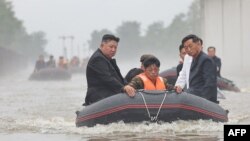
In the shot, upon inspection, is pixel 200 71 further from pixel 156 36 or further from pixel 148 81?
pixel 156 36

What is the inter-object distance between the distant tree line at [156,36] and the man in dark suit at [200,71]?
10225 cm

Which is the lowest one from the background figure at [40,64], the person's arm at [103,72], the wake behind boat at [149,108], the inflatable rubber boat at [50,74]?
the wake behind boat at [149,108]

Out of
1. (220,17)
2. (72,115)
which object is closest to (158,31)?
(220,17)

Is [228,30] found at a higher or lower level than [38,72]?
higher

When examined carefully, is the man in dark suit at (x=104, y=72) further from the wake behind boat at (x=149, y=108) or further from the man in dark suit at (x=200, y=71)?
the man in dark suit at (x=200, y=71)

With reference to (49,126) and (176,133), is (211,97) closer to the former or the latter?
(176,133)

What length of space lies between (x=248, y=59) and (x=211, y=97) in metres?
36.9

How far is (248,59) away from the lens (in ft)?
157

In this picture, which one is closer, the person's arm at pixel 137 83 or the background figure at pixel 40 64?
the person's arm at pixel 137 83

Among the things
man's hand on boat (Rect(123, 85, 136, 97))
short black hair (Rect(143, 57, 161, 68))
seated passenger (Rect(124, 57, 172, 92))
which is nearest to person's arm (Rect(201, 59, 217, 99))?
seated passenger (Rect(124, 57, 172, 92))

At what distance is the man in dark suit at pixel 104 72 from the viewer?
1123 centimetres

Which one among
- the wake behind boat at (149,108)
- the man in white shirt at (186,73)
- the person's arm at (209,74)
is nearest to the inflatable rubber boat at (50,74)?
the man in white shirt at (186,73)

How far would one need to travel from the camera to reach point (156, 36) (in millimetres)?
173875

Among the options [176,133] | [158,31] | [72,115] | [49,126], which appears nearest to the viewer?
[176,133]
